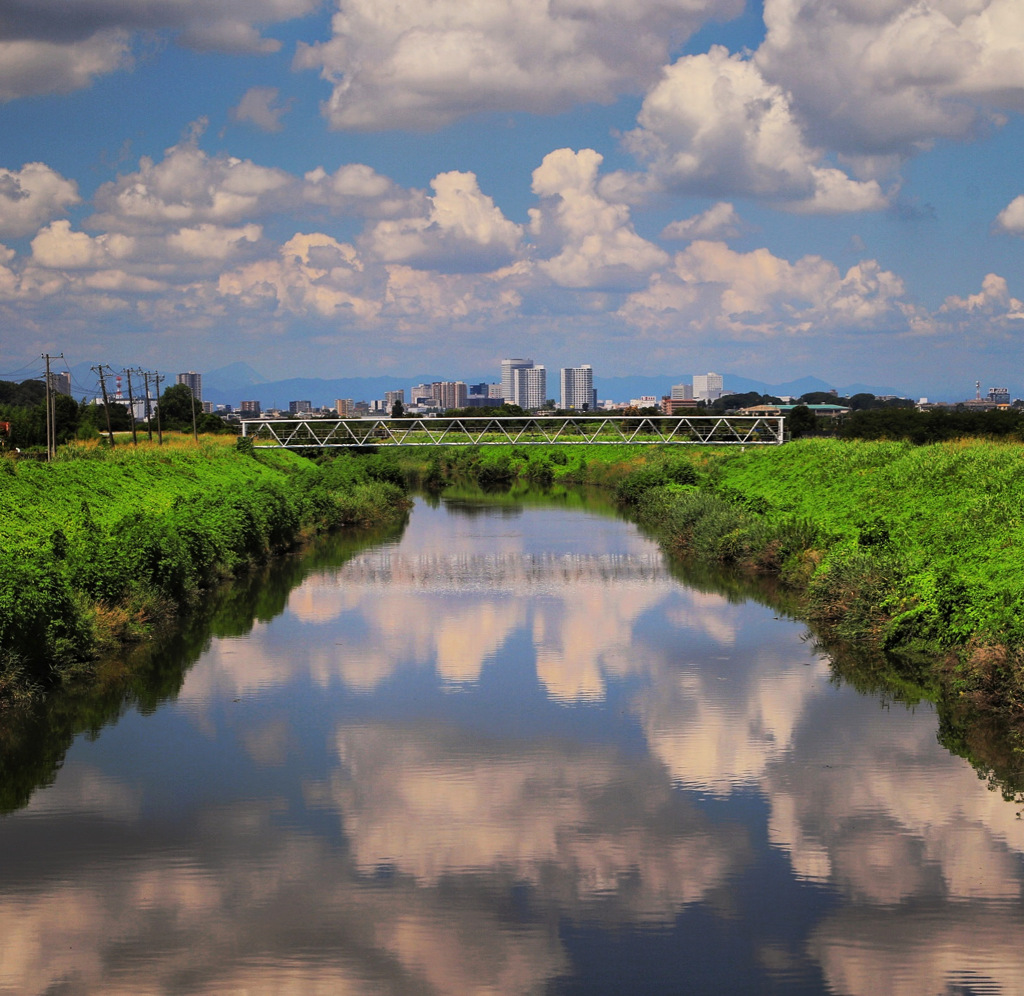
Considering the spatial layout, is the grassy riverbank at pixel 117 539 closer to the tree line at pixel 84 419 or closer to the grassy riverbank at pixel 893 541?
the grassy riverbank at pixel 893 541

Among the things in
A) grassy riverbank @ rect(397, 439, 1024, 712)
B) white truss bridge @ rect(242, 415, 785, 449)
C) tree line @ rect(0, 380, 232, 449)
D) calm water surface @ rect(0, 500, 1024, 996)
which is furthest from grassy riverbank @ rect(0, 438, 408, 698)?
tree line @ rect(0, 380, 232, 449)

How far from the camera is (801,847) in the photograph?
14688mm

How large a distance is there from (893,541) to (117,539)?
18.1 meters

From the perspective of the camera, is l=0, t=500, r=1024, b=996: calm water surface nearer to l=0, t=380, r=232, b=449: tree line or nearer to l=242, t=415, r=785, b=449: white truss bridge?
l=242, t=415, r=785, b=449: white truss bridge

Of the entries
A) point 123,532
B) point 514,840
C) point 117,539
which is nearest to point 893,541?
point 514,840

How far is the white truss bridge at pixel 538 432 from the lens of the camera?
7931 cm

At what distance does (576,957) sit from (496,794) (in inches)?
190

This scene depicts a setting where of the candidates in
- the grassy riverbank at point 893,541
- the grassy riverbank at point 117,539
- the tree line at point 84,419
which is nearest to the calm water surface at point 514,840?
the grassy riverbank at point 893,541

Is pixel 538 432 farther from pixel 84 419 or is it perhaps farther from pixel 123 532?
pixel 123 532

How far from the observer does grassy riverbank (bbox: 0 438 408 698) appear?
69.9ft

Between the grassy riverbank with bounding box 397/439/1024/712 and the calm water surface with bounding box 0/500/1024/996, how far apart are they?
67.5 inches

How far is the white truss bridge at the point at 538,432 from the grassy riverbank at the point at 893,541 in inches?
734

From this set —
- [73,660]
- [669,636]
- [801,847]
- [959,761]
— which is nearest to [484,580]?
[669,636]

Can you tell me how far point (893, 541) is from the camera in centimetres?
2834
